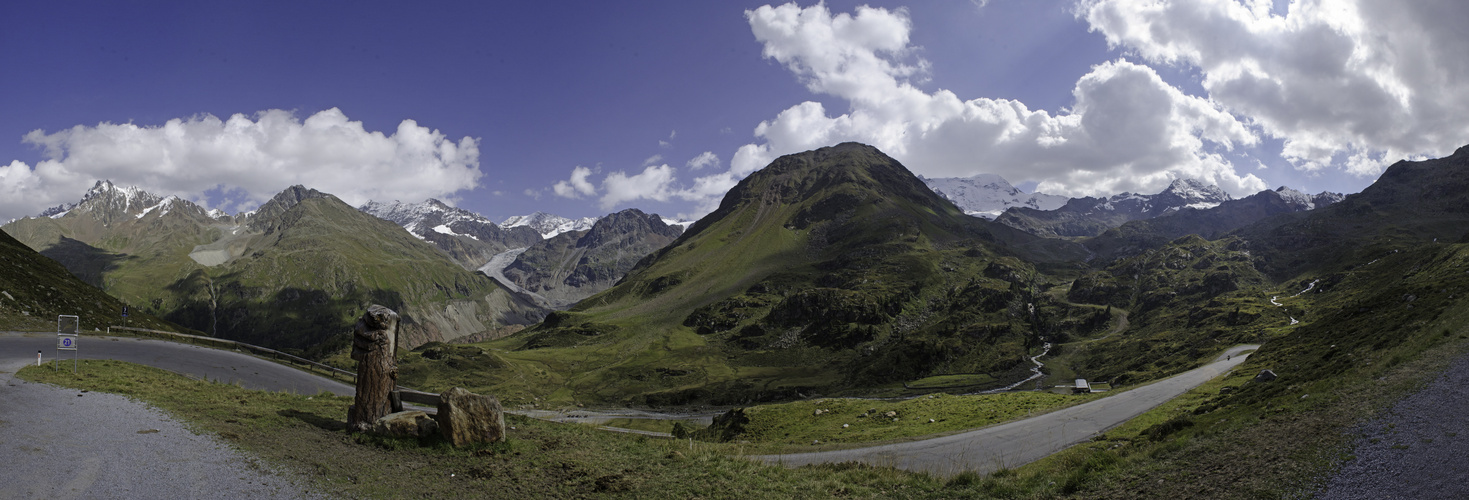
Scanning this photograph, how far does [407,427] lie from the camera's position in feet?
69.3

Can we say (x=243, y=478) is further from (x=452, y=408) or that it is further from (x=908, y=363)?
(x=908, y=363)

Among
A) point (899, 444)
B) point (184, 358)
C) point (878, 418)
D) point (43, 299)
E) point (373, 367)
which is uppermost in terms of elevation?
point (43, 299)

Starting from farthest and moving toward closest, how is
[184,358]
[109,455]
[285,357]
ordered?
[285,357], [184,358], [109,455]

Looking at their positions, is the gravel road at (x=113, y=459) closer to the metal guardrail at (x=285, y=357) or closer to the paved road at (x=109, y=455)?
the paved road at (x=109, y=455)

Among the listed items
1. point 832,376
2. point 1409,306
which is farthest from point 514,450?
point 832,376

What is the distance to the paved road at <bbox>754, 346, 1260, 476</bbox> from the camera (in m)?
29.7

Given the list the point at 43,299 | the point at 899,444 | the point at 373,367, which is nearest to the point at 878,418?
the point at 899,444

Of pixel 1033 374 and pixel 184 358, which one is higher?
pixel 184 358

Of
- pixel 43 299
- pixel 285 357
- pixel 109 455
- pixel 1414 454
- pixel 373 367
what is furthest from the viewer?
pixel 285 357

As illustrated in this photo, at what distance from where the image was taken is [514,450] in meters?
20.6

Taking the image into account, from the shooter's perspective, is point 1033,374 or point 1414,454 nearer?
point 1414,454

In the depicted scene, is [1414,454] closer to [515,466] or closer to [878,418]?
[515,466]

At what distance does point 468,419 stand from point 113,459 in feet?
28.2

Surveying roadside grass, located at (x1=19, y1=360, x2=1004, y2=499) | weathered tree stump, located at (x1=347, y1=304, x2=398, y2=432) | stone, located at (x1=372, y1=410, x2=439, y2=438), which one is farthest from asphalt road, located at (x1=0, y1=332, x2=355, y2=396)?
stone, located at (x1=372, y1=410, x2=439, y2=438)
